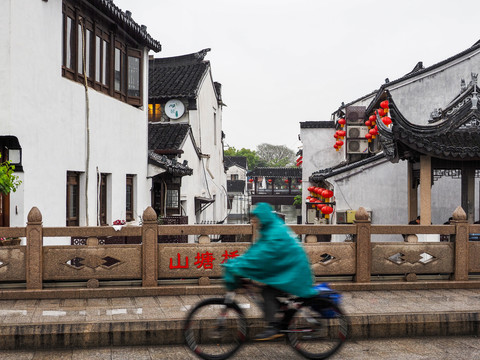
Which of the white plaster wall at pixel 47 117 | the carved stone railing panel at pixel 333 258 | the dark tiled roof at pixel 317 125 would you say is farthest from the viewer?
the dark tiled roof at pixel 317 125

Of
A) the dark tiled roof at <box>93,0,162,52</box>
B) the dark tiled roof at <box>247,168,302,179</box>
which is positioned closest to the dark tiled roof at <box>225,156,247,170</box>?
the dark tiled roof at <box>247,168,302,179</box>

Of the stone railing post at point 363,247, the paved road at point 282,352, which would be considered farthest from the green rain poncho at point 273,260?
the stone railing post at point 363,247

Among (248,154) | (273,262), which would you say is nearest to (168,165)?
(273,262)

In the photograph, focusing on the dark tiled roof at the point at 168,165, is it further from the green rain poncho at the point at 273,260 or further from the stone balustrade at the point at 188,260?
the green rain poncho at the point at 273,260

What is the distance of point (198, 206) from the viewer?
25250 millimetres

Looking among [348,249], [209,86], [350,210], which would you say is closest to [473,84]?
[350,210]

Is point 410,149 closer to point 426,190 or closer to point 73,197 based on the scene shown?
point 426,190

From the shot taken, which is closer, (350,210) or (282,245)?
(282,245)

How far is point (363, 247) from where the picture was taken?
31.3ft

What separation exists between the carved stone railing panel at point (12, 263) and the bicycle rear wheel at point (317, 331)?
14.8 feet

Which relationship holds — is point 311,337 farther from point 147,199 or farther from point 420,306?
point 147,199

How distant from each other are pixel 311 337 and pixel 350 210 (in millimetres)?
13510

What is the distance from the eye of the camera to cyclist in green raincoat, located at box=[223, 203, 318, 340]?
5.73 metres

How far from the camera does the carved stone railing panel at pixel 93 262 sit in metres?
8.80
